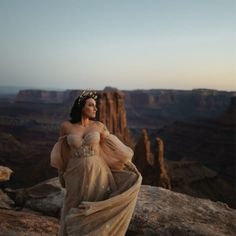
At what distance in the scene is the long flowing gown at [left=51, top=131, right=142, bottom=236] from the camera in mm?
4863

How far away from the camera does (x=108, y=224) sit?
4.98 meters

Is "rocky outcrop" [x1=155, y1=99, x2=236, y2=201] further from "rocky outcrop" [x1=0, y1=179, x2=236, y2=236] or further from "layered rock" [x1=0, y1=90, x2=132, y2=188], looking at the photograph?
"rocky outcrop" [x1=0, y1=179, x2=236, y2=236]

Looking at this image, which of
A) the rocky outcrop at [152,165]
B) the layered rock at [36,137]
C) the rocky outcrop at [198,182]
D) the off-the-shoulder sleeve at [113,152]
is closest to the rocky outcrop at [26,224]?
the off-the-shoulder sleeve at [113,152]

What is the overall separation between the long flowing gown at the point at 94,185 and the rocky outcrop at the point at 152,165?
35.4 m

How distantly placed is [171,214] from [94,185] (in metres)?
3.06

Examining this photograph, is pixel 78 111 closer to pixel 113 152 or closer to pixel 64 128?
pixel 64 128

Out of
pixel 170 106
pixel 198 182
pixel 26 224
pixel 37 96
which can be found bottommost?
pixel 198 182

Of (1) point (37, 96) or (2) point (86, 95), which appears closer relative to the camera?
(2) point (86, 95)

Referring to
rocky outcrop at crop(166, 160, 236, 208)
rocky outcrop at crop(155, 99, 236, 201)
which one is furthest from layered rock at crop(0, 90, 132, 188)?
rocky outcrop at crop(155, 99, 236, 201)

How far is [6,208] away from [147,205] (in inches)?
123

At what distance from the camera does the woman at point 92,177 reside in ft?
16.0

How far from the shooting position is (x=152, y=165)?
44812 mm

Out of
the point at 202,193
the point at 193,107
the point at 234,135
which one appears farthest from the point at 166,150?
the point at 193,107

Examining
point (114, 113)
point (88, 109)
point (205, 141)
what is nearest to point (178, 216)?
point (88, 109)
